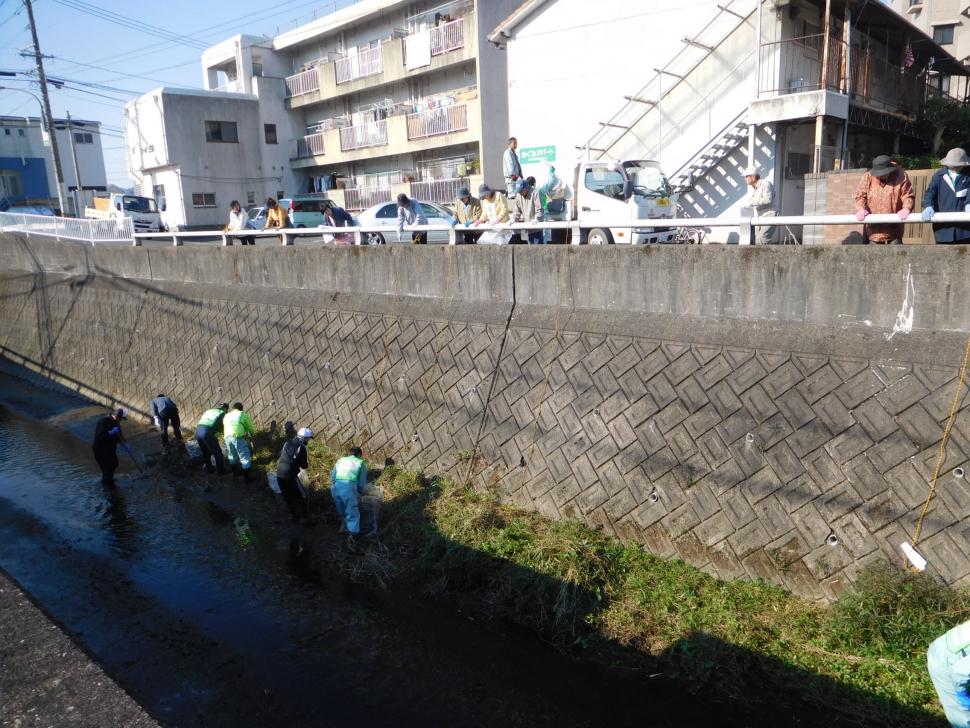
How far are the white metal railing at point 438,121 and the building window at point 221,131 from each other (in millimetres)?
11155

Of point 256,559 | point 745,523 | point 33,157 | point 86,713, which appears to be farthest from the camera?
point 33,157

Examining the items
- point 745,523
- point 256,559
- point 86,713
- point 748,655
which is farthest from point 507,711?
point 256,559

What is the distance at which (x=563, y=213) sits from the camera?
43.1 ft

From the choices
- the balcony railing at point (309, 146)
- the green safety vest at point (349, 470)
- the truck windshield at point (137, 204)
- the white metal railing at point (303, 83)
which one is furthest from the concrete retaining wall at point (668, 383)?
the white metal railing at point (303, 83)

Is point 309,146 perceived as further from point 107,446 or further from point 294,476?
point 294,476

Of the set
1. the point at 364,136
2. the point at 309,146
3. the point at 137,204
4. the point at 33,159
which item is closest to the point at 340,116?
the point at 309,146

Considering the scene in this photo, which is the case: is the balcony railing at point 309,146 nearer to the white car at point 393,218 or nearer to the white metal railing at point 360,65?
A: the white metal railing at point 360,65

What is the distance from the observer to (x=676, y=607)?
6.52 metres

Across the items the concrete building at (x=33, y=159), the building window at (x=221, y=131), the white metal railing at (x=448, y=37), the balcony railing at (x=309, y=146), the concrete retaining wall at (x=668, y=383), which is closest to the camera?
the concrete retaining wall at (x=668, y=383)

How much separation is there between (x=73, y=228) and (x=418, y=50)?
14.0 metres

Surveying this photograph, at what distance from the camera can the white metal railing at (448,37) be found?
23.7 metres

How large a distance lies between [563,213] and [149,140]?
88.3 feet

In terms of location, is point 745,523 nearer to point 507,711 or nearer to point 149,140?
point 507,711

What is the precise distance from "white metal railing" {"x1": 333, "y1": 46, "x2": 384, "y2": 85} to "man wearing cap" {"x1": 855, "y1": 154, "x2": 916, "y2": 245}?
Answer: 78.1ft
